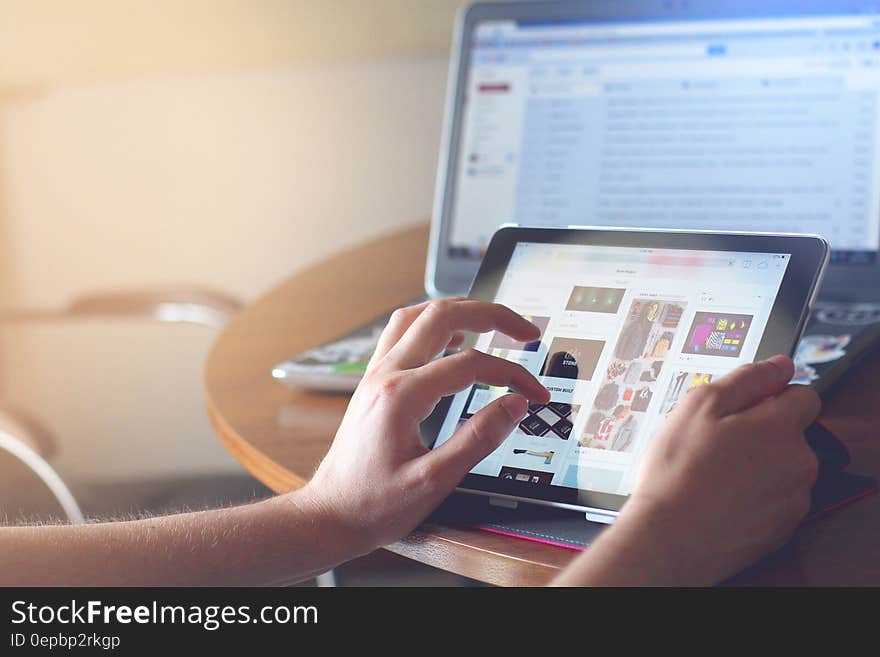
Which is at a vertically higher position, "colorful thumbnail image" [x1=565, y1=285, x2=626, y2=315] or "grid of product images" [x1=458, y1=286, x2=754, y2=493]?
"colorful thumbnail image" [x1=565, y1=285, x2=626, y2=315]

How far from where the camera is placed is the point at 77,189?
1875 mm

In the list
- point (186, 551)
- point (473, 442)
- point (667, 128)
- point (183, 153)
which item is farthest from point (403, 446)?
point (183, 153)

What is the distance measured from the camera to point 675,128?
1.02 m

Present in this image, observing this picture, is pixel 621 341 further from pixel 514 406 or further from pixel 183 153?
pixel 183 153

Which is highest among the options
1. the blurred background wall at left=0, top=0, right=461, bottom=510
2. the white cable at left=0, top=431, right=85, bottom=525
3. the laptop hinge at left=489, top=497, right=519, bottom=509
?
the blurred background wall at left=0, top=0, right=461, bottom=510

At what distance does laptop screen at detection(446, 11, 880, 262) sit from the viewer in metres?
0.96

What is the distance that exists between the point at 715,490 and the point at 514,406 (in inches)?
5.6

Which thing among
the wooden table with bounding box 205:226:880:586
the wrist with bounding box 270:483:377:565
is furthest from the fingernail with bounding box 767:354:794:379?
the wrist with bounding box 270:483:377:565

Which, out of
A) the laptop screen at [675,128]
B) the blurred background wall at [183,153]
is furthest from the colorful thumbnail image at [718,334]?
the blurred background wall at [183,153]

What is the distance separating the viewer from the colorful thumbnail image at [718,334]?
0.60 metres

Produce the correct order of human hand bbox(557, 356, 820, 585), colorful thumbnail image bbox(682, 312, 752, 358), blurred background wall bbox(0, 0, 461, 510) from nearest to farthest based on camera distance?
human hand bbox(557, 356, 820, 585)
colorful thumbnail image bbox(682, 312, 752, 358)
blurred background wall bbox(0, 0, 461, 510)

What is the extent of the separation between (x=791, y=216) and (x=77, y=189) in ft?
4.64

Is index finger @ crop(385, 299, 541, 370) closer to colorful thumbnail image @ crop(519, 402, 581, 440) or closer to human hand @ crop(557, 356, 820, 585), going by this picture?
colorful thumbnail image @ crop(519, 402, 581, 440)

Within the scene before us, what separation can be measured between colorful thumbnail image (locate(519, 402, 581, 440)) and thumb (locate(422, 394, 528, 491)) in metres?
0.03
